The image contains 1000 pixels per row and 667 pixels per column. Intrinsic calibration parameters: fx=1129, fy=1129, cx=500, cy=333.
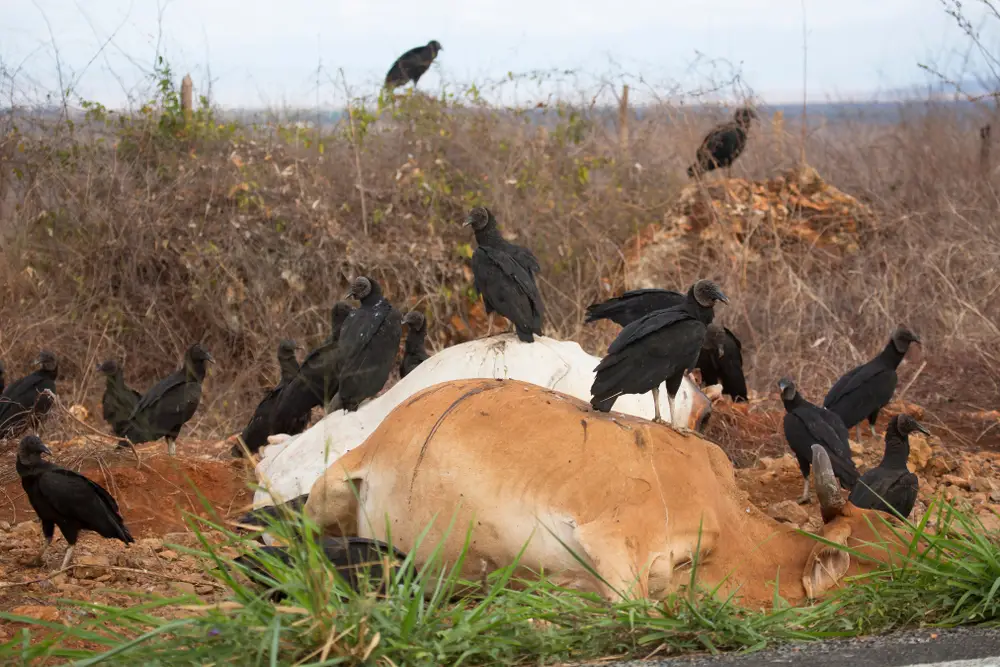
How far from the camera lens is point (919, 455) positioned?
616 cm

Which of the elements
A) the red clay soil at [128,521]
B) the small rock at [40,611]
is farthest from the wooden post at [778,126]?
the small rock at [40,611]

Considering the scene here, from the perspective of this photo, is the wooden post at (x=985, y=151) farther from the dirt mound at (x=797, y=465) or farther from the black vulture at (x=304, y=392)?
the black vulture at (x=304, y=392)

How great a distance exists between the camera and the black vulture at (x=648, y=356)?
171 inches

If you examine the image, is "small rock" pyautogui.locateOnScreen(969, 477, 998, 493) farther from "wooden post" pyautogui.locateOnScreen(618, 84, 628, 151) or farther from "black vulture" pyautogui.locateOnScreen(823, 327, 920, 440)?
"wooden post" pyautogui.locateOnScreen(618, 84, 628, 151)

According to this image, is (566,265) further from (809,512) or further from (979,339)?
(809,512)

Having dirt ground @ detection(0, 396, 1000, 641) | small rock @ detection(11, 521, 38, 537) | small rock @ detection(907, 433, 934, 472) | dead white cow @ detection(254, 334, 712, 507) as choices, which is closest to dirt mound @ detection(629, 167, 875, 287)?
dirt ground @ detection(0, 396, 1000, 641)

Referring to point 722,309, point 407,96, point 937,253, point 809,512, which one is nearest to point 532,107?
point 407,96

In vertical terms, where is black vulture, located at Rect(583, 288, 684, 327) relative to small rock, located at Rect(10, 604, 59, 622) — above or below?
above

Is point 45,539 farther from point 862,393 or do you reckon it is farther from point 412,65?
point 412,65

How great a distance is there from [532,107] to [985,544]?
911 cm

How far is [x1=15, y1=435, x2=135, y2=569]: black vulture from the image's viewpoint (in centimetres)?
465

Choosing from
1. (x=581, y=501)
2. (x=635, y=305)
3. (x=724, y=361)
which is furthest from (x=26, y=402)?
(x=581, y=501)

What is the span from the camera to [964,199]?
1112cm

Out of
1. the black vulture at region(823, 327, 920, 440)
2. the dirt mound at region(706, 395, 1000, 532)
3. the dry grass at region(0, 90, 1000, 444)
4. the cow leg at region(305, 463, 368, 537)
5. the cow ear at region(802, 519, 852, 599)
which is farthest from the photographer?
the dry grass at region(0, 90, 1000, 444)
